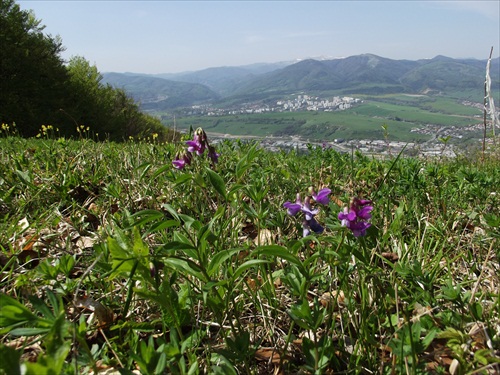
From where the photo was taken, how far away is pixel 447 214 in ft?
10.0

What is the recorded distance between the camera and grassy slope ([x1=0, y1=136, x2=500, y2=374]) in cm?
143

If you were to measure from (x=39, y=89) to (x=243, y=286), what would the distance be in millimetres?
42300

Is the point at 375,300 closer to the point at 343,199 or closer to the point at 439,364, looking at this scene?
the point at 439,364

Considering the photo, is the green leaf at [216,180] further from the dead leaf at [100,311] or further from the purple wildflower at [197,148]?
the dead leaf at [100,311]

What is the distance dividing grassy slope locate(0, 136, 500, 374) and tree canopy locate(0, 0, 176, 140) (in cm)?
3267

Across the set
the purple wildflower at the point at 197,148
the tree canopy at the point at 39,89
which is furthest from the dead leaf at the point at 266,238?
the tree canopy at the point at 39,89

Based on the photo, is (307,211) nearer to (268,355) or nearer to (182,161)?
(268,355)

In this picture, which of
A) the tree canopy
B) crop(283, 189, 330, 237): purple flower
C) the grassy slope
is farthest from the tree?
crop(283, 189, 330, 237): purple flower

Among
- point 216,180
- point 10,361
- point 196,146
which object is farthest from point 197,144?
point 10,361

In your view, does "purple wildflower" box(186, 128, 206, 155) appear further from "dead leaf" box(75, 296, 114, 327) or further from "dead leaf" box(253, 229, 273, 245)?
"dead leaf" box(75, 296, 114, 327)

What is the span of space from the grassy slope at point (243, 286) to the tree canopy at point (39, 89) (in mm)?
32665

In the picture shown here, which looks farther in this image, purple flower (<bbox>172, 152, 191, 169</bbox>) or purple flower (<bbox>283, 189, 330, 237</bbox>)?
purple flower (<bbox>172, 152, 191, 169</bbox>)

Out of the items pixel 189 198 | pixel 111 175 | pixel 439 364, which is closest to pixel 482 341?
pixel 439 364

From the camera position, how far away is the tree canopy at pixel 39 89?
1415 inches
